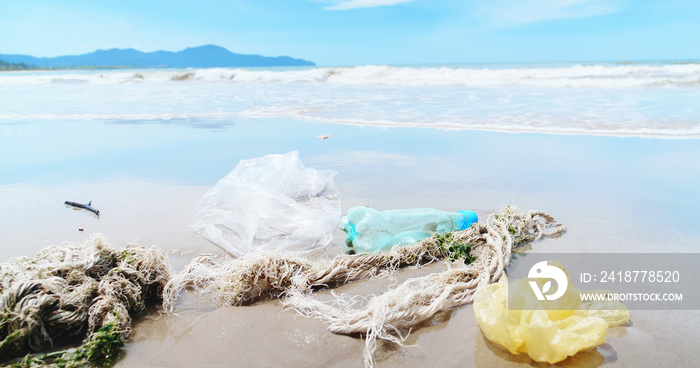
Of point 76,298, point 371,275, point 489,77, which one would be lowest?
point 489,77

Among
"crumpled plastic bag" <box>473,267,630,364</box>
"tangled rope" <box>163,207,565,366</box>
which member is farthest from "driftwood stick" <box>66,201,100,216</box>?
"crumpled plastic bag" <box>473,267,630,364</box>

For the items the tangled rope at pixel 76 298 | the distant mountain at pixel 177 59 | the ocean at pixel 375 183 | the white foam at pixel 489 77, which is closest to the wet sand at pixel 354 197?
the ocean at pixel 375 183

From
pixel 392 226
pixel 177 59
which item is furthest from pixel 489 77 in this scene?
pixel 177 59

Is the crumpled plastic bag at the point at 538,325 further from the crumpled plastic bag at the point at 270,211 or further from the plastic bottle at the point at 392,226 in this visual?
the crumpled plastic bag at the point at 270,211

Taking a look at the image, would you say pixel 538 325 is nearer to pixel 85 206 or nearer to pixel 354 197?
pixel 354 197

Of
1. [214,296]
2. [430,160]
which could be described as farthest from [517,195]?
[214,296]

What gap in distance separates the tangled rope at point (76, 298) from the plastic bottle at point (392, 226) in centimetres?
137

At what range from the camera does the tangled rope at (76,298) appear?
1.98m

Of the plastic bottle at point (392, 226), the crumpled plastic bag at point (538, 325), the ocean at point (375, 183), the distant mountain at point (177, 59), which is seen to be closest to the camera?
the crumpled plastic bag at point (538, 325)

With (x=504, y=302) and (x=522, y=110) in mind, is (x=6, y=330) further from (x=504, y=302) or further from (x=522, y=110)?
(x=522, y=110)

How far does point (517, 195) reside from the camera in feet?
14.8

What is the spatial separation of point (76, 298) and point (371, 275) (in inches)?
62.0

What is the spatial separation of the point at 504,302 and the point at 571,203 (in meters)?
2.66

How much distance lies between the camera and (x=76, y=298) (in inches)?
84.7
